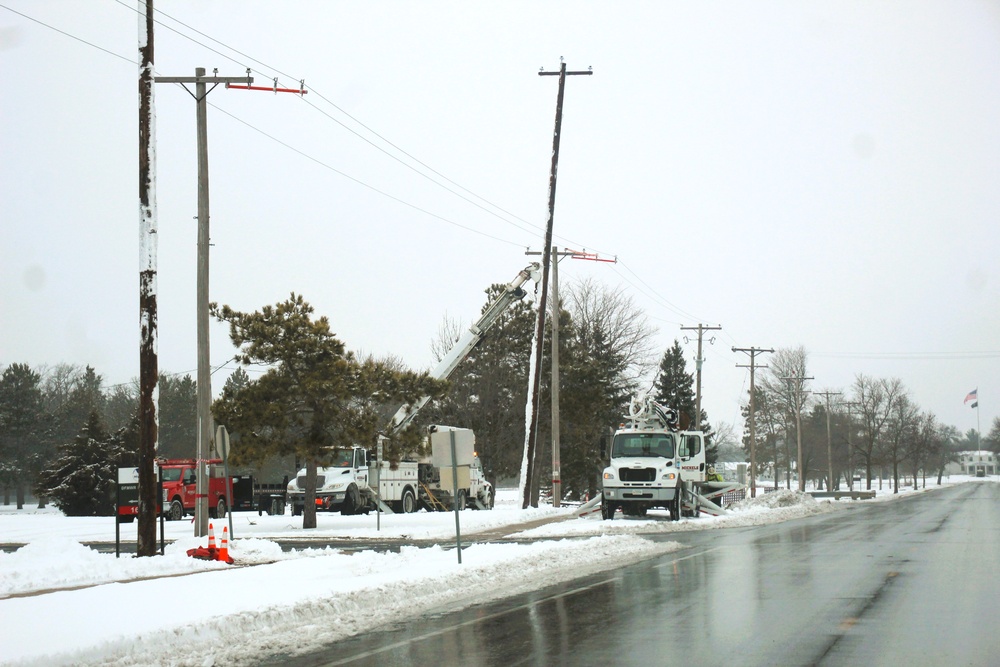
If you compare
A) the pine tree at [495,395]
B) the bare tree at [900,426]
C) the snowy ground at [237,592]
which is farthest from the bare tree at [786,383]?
the snowy ground at [237,592]

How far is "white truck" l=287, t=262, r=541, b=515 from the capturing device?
1387 inches

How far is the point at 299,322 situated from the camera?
27.5 meters

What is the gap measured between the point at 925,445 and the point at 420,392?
6896 centimetres

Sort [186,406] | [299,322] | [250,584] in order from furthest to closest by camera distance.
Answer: [186,406]
[299,322]
[250,584]

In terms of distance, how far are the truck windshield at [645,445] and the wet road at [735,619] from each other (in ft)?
40.6

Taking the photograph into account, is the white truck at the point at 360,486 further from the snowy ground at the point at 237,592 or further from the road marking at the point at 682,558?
the road marking at the point at 682,558

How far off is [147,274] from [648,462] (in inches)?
706

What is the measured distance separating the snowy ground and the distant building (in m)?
183

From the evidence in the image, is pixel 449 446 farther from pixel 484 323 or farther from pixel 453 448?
pixel 484 323

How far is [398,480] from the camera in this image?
121ft

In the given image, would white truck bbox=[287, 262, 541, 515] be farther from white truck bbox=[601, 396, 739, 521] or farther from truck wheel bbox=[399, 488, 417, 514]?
white truck bbox=[601, 396, 739, 521]

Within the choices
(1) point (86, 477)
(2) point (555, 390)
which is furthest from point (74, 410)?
(2) point (555, 390)

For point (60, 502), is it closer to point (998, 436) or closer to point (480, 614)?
point (480, 614)

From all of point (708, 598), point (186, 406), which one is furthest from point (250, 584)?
point (186, 406)
